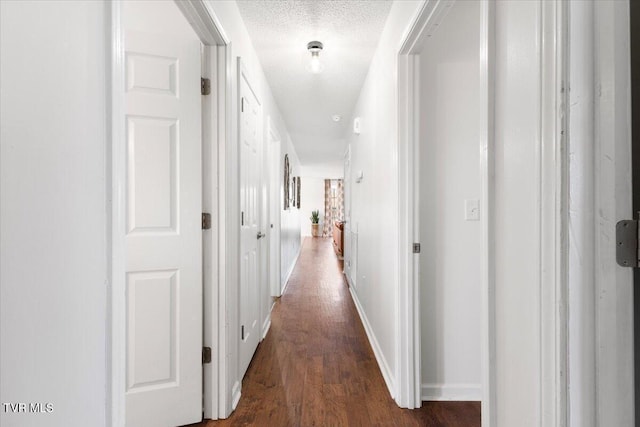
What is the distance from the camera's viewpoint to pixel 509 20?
30.2 inches

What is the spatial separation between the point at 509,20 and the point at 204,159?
1.39m

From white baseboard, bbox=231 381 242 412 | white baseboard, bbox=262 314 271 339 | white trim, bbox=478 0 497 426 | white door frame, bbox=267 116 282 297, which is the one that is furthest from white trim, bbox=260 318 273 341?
white trim, bbox=478 0 497 426

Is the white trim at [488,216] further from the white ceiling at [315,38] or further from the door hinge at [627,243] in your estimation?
the white ceiling at [315,38]

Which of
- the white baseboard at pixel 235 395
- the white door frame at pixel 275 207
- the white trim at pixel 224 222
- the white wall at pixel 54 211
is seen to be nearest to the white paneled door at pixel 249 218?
the white baseboard at pixel 235 395

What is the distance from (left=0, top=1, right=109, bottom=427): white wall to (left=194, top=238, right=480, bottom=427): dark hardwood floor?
4.07ft

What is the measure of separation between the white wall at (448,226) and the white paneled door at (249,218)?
1122mm

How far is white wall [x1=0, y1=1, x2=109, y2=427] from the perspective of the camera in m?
0.51

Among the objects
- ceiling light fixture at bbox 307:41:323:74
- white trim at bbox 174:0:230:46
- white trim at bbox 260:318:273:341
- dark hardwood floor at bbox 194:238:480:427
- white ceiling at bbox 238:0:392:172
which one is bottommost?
dark hardwood floor at bbox 194:238:480:427

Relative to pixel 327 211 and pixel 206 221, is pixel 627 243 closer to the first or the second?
pixel 206 221

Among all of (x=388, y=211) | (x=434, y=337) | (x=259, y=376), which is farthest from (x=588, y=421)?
(x=259, y=376)

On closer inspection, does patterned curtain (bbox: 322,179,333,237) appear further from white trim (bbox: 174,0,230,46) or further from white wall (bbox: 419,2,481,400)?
white trim (bbox: 174,0,230,46)

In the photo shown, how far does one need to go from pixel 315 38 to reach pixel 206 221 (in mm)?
1545

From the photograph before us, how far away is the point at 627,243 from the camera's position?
0.57 meters

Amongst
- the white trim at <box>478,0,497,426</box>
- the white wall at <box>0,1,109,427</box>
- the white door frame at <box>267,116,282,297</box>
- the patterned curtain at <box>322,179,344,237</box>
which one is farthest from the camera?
the patterned curtain at <box>322,179,344,237</box>
